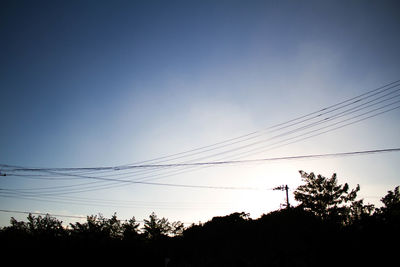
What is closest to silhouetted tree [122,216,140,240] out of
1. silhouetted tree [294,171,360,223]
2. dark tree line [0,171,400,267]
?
dark tree line [0,171,400,267]

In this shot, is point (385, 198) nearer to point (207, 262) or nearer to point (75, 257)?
point (207, 262)

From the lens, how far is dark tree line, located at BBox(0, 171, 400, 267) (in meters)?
10.7

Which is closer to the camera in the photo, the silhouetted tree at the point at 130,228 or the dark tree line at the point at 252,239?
the dark tree line at the point at 252,239

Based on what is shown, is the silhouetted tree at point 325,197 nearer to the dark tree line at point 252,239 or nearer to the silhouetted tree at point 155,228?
the dark tree line at point 252,239

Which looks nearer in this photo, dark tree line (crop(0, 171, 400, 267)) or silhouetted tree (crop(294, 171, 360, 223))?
dark tree line (crop(0, 171, 400, 267))

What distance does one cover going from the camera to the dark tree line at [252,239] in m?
10.7

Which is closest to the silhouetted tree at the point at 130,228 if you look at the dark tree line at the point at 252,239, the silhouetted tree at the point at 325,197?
the dark tree line at the point at 252,239

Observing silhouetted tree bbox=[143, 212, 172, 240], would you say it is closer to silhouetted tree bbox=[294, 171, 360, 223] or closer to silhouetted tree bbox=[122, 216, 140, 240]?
silhouetted tree bbox=[122, 216, 140, 240]

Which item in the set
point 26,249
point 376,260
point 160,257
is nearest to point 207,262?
point 160,257

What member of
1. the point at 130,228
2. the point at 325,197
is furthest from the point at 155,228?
the point at 325,197

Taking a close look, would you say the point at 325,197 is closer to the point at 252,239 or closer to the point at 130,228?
the point at 252,239

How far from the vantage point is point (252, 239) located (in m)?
28.1

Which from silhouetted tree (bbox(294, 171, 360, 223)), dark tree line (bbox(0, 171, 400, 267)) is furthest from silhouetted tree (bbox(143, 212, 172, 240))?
silhouetted tree (bbox(294, 171, 360, 223))

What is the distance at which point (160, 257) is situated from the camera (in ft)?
84.1
